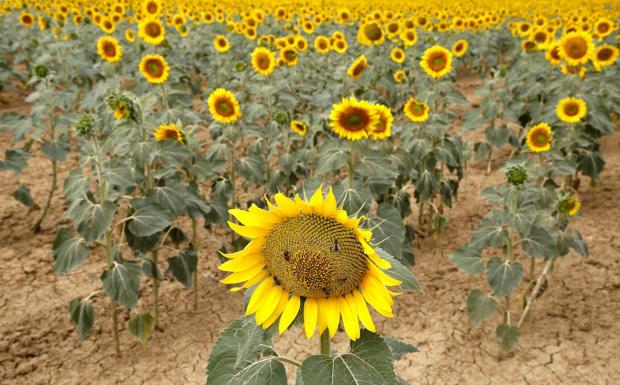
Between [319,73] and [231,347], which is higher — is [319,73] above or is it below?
below

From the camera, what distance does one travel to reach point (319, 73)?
8211 mm

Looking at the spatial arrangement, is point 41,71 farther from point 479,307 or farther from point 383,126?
point 479,307

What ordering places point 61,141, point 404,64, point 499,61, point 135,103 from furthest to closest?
point 499,61
point 404,64
point 61,141
point 135,103

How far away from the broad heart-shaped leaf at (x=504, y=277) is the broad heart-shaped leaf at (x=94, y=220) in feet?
6.83

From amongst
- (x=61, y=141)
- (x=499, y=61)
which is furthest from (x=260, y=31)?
(x=61, y=141)

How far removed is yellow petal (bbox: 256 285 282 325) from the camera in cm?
119

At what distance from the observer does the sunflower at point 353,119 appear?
2.79m

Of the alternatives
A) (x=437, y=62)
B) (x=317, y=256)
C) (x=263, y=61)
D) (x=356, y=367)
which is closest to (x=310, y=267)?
(x=317, y=256)

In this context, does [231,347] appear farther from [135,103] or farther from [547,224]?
[547,224]

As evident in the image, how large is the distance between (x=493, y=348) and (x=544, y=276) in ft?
2.23

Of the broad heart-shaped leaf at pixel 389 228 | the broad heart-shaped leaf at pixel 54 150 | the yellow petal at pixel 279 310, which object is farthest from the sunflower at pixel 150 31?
the yellow petal at pixel 279 310

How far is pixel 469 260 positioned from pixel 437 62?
8.09ft

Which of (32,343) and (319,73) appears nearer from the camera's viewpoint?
(32,343)

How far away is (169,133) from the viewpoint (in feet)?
10.5
